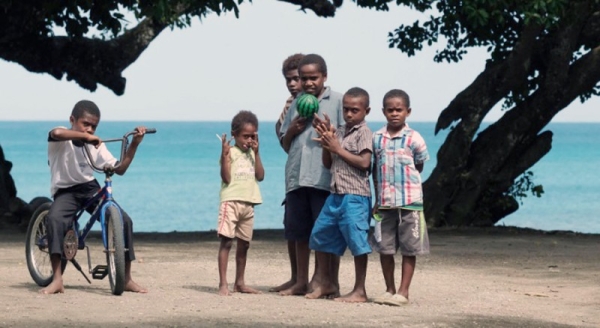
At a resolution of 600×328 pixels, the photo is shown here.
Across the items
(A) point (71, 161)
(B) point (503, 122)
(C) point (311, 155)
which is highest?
(B) point (503, 122)

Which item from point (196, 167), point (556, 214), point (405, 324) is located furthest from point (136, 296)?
point (196, 167)

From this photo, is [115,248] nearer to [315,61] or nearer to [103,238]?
[103,238]

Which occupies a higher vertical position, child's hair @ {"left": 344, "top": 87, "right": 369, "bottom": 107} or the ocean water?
child's hair @ {"left": 344, "top": 87, "right": 369, "bottom": 107}

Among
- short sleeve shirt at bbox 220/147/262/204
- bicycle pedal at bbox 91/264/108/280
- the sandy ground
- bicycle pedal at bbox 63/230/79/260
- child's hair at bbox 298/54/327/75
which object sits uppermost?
child's hair at bbox 298/54/327/75

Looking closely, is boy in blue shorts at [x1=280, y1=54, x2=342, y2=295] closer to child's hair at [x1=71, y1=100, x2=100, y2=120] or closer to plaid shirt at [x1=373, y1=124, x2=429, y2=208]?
plaid shirt at [x1=373, y1=124, x2=429, y2=208]

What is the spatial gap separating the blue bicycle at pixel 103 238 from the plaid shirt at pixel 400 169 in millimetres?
1691

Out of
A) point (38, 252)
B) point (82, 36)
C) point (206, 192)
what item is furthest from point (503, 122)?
point (206, 192)

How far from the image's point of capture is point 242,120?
10062mm

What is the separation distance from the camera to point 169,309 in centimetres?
909

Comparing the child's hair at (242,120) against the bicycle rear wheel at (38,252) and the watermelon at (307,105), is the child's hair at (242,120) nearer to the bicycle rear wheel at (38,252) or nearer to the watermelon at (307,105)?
the watermelon at (307,105)

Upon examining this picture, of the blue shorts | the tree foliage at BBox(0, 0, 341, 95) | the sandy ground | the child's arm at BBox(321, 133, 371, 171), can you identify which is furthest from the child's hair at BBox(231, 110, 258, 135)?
the tree foliage at BBox(0, 0, 341, 95)

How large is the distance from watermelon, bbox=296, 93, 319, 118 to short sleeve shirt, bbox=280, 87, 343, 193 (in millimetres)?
152

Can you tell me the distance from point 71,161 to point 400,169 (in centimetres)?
246

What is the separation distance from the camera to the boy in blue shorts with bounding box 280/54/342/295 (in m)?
9.80
